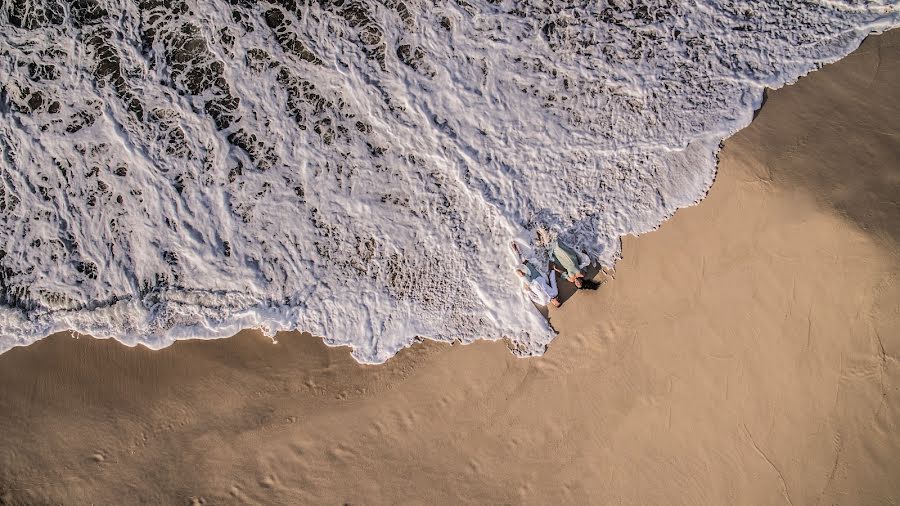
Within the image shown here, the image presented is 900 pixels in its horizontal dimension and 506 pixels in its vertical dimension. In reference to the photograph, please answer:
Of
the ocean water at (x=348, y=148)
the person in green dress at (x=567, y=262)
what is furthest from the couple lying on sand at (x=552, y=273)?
the ocean water at (x=348, y=148)

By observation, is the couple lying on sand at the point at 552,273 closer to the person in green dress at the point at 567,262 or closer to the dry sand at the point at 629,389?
the person in green dress at the point at 567,262

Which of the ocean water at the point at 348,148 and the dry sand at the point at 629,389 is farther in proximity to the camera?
the ocean water at the point at 348,148

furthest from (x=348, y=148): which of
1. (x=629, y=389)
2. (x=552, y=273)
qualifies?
(x=629, y=389)

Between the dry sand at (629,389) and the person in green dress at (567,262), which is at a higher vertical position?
the person in green dress at (567,262)

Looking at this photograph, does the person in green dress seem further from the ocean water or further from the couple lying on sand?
the ocean water

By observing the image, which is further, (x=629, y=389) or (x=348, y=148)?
(x=348, y=148)

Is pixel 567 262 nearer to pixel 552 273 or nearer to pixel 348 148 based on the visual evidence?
pixel 552 273

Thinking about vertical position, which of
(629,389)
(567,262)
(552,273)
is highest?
(567,262)
